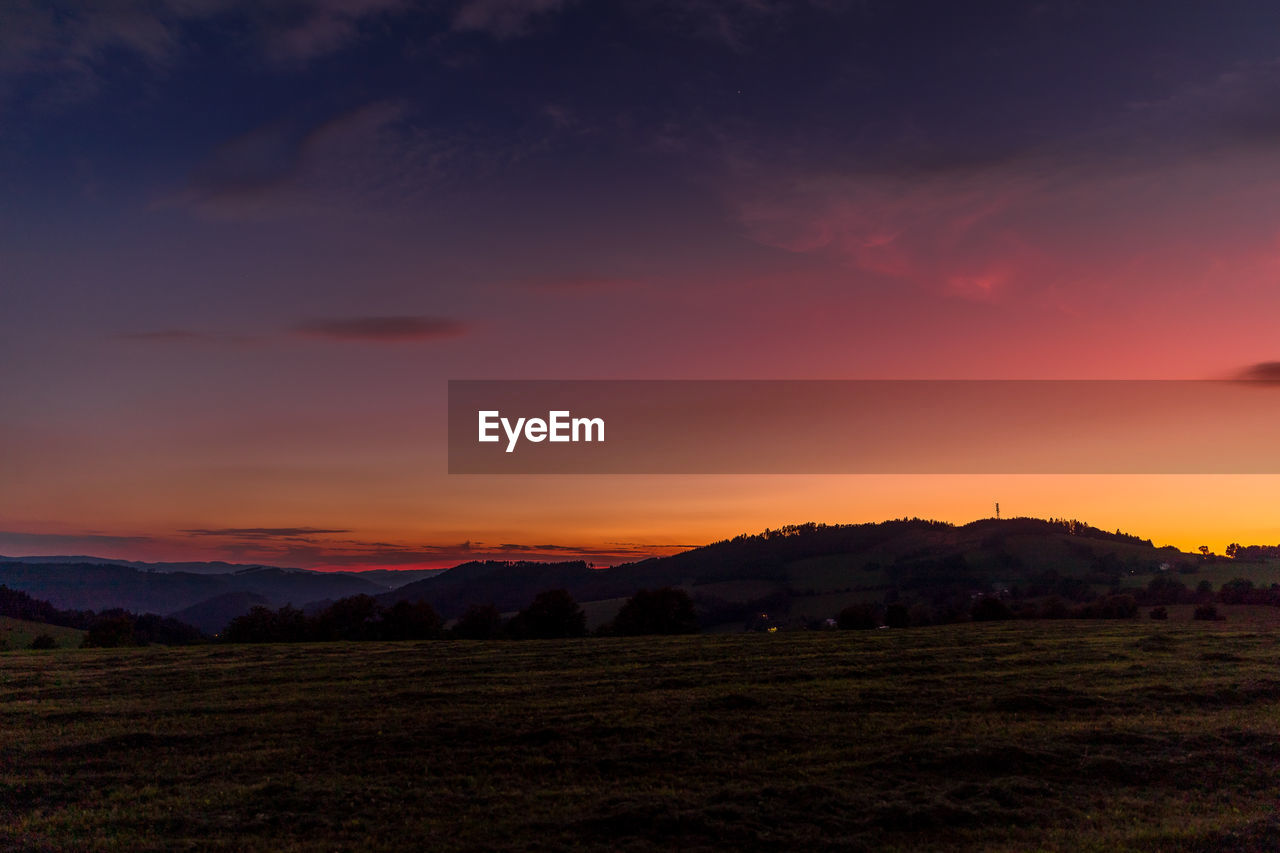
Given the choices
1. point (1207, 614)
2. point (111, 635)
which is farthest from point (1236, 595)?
point (111, 635)

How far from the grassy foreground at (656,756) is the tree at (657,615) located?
4260 centimetres

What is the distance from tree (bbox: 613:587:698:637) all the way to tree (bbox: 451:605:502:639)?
12.4m

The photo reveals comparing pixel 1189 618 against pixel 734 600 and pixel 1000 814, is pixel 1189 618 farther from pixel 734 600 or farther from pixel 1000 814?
pixel 734 600

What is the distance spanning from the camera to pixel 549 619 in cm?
7350

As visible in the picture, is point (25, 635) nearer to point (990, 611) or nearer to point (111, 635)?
point (111, 635)

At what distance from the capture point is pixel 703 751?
67.3 ft

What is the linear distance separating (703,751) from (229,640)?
65.0 meters

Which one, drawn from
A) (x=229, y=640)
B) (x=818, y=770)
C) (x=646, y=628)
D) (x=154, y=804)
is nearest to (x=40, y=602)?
(x=229, y=640)

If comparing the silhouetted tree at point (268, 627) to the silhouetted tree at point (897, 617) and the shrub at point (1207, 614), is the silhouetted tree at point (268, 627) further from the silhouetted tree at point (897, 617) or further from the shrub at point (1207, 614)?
the shrub at point (1207, 614)

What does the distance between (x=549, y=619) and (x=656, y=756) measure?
181 feet

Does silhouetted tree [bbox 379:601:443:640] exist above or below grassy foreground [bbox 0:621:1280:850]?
below

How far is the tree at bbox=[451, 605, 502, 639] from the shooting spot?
247 feet

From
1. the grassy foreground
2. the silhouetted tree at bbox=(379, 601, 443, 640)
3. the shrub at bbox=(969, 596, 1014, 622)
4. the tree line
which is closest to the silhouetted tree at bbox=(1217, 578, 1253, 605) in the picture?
the shrub at bbox=(969, 596, 1014, 622)

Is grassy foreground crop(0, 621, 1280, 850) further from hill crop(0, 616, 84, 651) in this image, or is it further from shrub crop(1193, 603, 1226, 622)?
shrub crop(1193, 603, 1226, 622)
